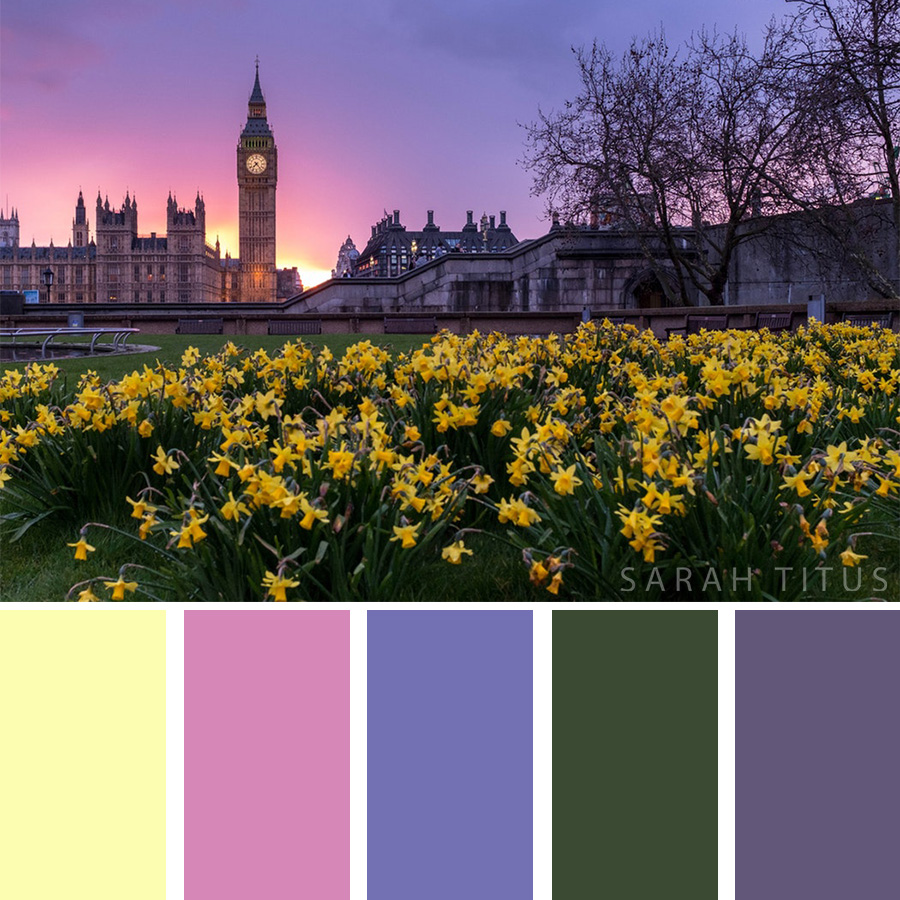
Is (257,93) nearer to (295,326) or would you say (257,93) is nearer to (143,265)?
(295,326)

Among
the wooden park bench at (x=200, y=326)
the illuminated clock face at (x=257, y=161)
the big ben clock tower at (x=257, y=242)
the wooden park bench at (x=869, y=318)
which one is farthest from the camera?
the big ben clock tower at (x=257, y=242)

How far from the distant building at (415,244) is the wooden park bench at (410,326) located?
30147 millimetres

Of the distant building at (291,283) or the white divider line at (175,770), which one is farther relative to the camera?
the distant building at (291,283)

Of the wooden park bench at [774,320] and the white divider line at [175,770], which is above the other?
the wooden park bench at [774,320]

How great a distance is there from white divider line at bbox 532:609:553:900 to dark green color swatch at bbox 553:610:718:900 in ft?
0.04

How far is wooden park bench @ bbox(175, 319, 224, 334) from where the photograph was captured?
2188cm

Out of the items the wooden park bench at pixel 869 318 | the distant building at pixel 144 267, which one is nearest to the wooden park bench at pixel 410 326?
the wooden park bench at pixel 869 318

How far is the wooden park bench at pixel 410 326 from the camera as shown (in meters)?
21.8

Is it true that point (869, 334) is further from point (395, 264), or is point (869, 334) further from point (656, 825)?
point (395, 264)

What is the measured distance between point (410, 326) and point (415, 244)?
1761 inches

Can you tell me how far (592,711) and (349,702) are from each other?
430mm

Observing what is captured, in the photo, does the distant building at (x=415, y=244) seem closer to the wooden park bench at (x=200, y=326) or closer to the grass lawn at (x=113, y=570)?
the wooden park bench at (x=200, y=326)

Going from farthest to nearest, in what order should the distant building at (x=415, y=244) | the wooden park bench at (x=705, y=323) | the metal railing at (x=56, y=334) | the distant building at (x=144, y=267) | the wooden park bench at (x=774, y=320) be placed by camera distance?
1. the distant building at (x=144, y=267)
2. the distant building at (x=415, y=244)
3. the wooden park bench at (x=705, y=323)
4. the wooden park bench at (x=774, y=320)
5. the metal railing at (x=56, y=334)

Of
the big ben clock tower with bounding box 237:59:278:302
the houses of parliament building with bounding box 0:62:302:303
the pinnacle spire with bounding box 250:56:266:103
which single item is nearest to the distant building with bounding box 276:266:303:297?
the pinnacle spire with bounding box 250:56:266:103
